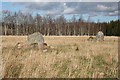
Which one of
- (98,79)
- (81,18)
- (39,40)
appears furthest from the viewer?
(81,18)

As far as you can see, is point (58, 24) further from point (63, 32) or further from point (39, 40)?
point (39, 40)

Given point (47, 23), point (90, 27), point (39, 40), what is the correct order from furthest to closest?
point (90, 27) → point (47, 23) → point (39, 40)

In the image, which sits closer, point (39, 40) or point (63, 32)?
point (39, 40)

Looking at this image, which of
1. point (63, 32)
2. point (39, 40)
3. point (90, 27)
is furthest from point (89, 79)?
point (90, 27)

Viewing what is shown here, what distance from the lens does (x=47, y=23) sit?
189ft

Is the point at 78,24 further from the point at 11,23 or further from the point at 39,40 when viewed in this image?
the point at 39,40

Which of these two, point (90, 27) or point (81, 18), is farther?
point (81, 18)

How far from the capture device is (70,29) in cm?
5931

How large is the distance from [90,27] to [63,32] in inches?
621

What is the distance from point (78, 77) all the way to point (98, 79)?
624 mm

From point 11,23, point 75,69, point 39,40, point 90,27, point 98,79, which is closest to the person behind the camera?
point 98,79

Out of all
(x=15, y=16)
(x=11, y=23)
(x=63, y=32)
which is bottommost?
(x=63, y=32)

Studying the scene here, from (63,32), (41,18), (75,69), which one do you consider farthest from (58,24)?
(75,69)

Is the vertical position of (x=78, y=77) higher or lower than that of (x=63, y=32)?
lower
